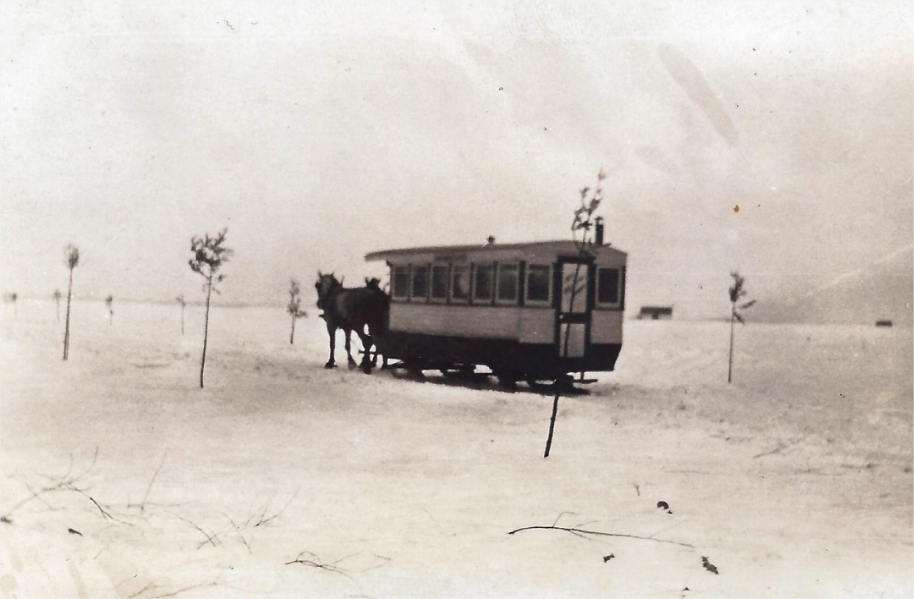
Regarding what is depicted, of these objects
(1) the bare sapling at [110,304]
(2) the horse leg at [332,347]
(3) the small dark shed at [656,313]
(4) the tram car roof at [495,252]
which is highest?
(4) the tram car roof at [495,252]

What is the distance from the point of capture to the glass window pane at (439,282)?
18.0 ft

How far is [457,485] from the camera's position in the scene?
4078 millimetres

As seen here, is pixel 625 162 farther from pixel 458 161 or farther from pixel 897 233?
pixel 897 233

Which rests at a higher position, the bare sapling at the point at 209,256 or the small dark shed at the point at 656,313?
the bare sapling at the point at 209,256

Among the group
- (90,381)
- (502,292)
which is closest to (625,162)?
(502,292)

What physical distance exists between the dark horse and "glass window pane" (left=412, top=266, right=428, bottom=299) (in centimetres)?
40

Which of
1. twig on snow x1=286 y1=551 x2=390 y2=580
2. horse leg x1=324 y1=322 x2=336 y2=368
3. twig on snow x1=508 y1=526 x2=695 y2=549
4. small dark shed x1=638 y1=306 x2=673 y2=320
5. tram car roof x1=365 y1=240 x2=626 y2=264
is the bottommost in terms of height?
twig on snow x1=286 y1=551 x2=390 y2=580

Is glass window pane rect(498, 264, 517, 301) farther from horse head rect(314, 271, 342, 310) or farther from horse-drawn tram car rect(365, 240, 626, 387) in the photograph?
horse head rect(314, 271, 342, 310)

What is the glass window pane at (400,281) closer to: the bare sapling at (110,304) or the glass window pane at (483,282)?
the glass window pane at (483,282)

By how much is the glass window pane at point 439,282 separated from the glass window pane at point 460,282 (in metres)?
0.09

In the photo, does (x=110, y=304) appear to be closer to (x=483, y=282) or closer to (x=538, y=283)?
(x=483, y=282)

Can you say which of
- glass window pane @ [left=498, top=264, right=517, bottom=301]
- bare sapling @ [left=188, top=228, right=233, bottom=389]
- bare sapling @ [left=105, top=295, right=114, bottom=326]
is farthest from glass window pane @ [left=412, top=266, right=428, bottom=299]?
bare sapling @ [left=105, top=295, right=114, bottom=326]

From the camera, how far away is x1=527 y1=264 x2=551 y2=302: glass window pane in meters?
5.79

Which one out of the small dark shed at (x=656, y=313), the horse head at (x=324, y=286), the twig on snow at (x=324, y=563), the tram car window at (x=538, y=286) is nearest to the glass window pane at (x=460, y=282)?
the tram car window at (x=538, y=286)
